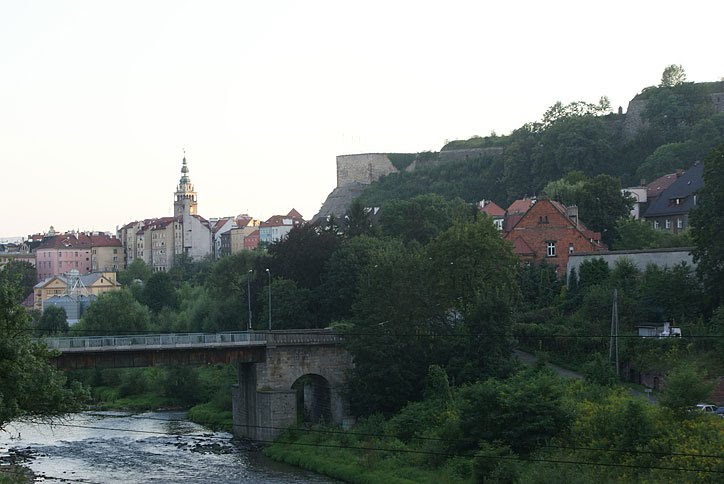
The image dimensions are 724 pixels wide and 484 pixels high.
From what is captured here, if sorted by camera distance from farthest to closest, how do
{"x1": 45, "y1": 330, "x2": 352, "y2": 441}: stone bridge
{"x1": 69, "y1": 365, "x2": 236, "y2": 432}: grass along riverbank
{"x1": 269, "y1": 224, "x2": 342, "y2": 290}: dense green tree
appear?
1. {"x1": 269, "y1": 224, "x2": 342, "y2": 290}: dense green tree
2. {"x1": 69, "y1": 365, "x2": 236, "y2": 432}: grass along riverbank
3. {"x1": 45, "y1": 330, "x2": 352, "y2": 441}: stone bridge

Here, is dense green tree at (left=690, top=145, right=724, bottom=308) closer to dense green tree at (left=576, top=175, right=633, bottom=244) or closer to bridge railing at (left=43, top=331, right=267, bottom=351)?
bridge railing at (left=43, top=331, right=267, bottom=351)

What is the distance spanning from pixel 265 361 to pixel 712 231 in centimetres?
2327

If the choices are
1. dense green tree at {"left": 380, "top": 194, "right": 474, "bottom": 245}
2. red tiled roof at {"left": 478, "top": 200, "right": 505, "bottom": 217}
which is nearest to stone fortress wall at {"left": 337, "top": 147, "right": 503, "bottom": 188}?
red tiled roof at {"left": 478, "top": 200, "right": 505, "bottom": 217}

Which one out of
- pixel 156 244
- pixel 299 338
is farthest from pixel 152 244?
pixel 299 338

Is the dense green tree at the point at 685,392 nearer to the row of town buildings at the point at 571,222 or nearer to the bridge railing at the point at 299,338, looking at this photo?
the bridge railing at the point at 299,338

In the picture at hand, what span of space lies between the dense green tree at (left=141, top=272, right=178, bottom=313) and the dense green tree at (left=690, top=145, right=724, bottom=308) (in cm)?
6536

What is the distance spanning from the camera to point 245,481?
51.6 metres

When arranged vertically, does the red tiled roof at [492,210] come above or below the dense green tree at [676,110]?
below

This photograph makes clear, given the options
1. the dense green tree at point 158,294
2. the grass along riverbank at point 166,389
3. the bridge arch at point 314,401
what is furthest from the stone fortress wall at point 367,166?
the bridge arch at point 314,401

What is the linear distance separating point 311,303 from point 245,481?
28669 millimetres

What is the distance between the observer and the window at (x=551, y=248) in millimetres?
79312

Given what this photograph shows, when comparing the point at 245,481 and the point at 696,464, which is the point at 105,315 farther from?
the point at 696,464

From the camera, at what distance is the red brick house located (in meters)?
79.1

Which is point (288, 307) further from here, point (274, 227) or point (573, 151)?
point (274, 227)
